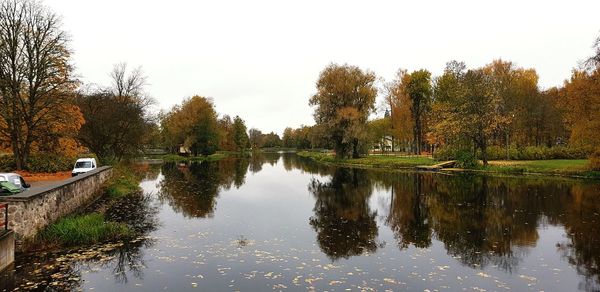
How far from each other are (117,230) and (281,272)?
866 centimetres

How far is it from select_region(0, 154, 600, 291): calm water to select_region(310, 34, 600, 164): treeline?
22092 millimetres

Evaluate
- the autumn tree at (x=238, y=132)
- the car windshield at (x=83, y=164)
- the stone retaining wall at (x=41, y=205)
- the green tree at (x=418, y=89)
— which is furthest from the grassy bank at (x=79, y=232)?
the autumn tree at (x=238, y=132)

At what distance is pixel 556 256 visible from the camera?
534 inches

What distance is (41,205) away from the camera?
15.0 metres

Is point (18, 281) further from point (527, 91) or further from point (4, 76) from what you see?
point (527, 91)

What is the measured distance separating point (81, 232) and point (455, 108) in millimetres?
45668

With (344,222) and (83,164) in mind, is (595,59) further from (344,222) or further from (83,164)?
(83,164)

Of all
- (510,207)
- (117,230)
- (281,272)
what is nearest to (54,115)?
(117,230)

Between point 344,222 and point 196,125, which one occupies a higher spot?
point 196,125

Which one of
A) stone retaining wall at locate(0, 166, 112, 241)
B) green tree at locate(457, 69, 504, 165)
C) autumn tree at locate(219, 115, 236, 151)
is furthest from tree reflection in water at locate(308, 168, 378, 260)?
autumn tree at locate(219, 115, 236, 151)

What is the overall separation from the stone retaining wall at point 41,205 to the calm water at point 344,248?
1.39m

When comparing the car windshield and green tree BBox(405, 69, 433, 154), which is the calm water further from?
green tree BBox(405, 69, 433, 154)

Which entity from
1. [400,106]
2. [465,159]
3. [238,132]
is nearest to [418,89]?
[400,106]

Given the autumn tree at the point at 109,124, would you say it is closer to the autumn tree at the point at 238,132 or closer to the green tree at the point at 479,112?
the green tree at the point at 479,112
